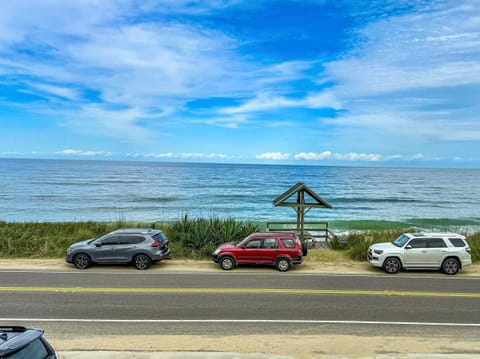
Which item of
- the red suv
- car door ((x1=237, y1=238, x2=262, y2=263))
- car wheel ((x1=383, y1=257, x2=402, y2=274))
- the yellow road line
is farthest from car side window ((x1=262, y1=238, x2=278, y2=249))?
car wheel ((x1=383, y1=257, x2=402, y2=274))

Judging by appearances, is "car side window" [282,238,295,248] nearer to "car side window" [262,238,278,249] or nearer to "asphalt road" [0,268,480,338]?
"car side window" [262,238,278,249]

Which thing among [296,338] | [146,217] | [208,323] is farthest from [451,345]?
[146,217]

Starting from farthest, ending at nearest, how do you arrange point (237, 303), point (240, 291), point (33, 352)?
point (240, 291)
point (237, 303)
point (33, 352)

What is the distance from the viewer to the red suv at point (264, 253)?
15.9 metres

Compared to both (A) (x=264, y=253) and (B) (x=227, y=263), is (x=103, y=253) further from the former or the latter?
(A) (x=264, y=253)

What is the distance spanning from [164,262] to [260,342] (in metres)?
9.90

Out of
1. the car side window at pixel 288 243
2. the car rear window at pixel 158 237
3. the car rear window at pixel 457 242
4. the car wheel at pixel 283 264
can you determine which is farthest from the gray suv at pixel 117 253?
the car rear window at pixel 457 242

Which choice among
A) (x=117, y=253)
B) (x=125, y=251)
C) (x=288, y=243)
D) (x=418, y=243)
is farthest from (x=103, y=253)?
(x=418, y=243)

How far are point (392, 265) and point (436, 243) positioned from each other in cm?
205

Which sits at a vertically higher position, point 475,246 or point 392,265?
point 475,246

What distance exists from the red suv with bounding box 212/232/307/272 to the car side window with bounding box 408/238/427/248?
450 cm

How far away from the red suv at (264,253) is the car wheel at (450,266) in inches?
224

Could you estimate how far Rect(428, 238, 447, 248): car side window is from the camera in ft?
52.3

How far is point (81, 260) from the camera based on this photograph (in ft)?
52.1
